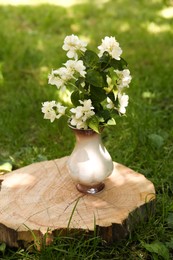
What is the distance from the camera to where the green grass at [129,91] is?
2631 mm

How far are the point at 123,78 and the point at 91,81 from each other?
0.58ft

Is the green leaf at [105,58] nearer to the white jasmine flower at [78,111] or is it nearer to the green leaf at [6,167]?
the white jasmine flower at [78,111]

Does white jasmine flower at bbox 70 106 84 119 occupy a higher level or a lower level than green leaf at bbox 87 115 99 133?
higher

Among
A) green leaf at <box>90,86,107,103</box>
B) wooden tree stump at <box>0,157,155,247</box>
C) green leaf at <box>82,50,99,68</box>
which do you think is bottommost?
wooden tree stump at <box>0,157,155,247</box>

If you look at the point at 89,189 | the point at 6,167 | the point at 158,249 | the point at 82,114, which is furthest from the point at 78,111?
the point at 6,167

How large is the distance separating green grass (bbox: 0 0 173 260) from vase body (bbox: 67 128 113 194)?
1.03ft

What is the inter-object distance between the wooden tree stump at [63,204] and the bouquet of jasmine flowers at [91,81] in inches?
16.6

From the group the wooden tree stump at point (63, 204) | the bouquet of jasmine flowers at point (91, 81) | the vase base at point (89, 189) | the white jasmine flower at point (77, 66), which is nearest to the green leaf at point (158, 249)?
the wooden tree stump at point (63, 204)

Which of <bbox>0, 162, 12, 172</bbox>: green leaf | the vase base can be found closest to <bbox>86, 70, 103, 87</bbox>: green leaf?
the vase base

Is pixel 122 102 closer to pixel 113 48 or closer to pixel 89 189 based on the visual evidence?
pixel 113 48

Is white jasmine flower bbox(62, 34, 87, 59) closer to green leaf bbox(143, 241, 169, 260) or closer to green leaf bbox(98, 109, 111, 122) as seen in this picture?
green leaf bbox(98, 109, 111, 122)

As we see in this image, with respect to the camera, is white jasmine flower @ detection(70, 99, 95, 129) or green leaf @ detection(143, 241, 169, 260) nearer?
white jasmine flower @ detection(70, 99, 95, 129)

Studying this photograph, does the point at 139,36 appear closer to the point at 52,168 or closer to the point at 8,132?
the point at 8,132

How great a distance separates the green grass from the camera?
2631 mm
